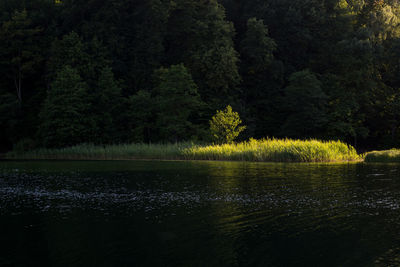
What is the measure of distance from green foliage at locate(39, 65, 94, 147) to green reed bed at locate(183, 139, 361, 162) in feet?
54.3

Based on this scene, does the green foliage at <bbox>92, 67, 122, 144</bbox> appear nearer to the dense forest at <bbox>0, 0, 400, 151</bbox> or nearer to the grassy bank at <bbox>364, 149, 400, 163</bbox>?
the dense forest at <bbox>0, 0, 400, 151</bbox>

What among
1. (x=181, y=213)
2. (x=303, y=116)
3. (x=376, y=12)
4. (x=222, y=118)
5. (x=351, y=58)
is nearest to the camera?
(x=181, y=213)

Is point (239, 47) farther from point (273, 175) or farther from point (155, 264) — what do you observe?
point (155, 264)

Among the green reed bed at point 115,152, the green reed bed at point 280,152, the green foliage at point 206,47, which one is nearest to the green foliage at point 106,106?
the green reed bed at point 115,152

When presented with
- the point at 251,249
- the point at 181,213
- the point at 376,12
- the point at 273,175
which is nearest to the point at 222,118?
the point at 273,175

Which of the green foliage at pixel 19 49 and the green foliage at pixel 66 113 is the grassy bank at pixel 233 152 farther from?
the green foliage at pixel 19 49

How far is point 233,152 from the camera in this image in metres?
39.6

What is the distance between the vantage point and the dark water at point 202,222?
10.2 metres

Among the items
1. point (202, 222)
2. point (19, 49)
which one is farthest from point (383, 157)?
point (19, 49)

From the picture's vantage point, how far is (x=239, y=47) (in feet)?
222

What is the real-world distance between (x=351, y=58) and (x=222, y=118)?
66.2 ft

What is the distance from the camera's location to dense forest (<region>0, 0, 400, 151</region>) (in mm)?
55625

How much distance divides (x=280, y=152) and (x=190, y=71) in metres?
27.5

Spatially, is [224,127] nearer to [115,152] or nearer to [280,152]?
[115,152]
